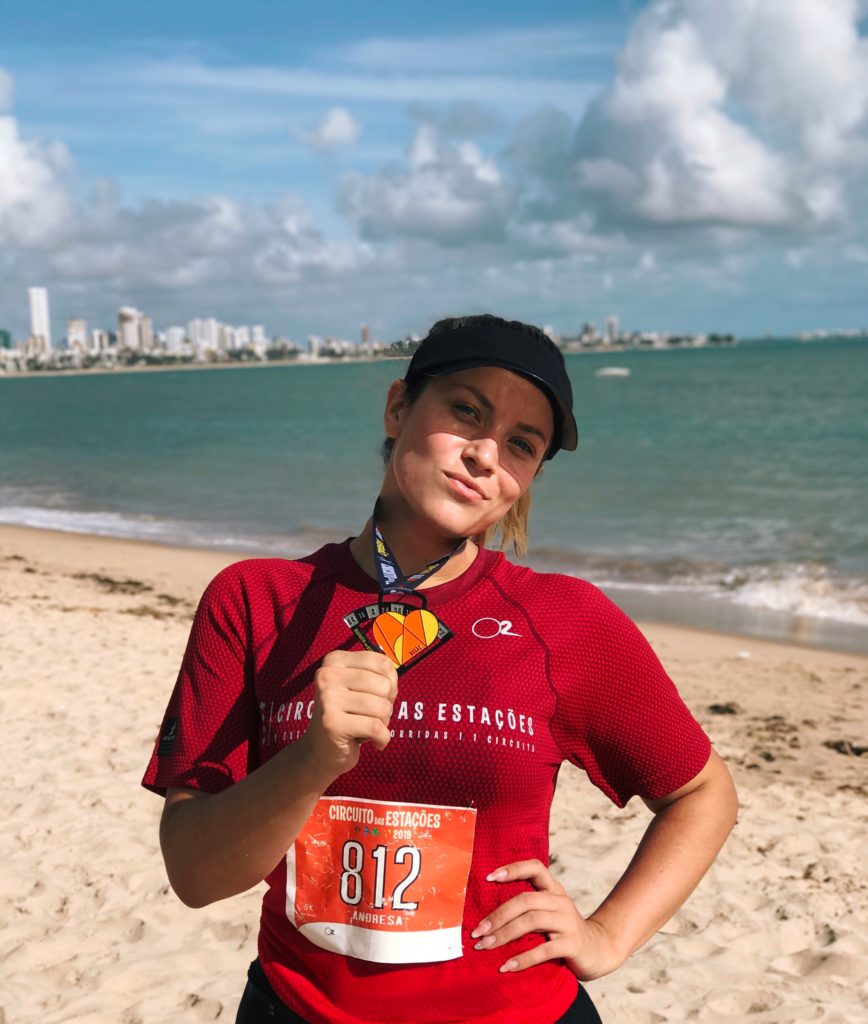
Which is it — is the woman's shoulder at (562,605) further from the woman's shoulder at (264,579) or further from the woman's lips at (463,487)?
the woman's shoulder at (264,579)

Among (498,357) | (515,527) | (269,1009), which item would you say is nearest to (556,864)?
(515,527)

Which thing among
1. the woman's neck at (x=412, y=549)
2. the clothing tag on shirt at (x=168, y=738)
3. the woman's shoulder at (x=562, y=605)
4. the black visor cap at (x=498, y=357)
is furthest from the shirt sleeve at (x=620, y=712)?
the clothing tag on shirt at (x=168, y=738)

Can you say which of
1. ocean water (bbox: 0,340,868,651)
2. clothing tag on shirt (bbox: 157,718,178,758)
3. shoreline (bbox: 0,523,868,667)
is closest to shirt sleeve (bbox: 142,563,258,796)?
clothing tag on shirt (bbox: 157,718,178,758)

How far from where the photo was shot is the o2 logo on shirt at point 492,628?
168 centimetres

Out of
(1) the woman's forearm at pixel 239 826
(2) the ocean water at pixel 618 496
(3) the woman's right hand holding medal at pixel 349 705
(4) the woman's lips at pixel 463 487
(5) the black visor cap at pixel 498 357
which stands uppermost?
(5) the black visor cap at pixel 498 357

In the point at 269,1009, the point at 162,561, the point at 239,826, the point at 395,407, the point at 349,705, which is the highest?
the point at 395,407

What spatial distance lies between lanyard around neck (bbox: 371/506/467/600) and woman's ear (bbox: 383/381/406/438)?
0.80 feet

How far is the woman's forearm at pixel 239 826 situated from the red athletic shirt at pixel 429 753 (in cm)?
11

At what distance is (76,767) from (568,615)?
220 inches

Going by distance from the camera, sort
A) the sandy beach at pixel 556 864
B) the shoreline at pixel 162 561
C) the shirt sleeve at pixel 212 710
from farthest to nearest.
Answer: the shoreline at pixel 162 561 < the sandy beach at pixel 556 864 < the shirt sleeve at pixel 212 710

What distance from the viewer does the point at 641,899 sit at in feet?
5.74

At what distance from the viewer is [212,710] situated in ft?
5.49

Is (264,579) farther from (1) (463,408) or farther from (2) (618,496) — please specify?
(2) (618,496)

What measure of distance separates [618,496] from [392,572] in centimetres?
2289
